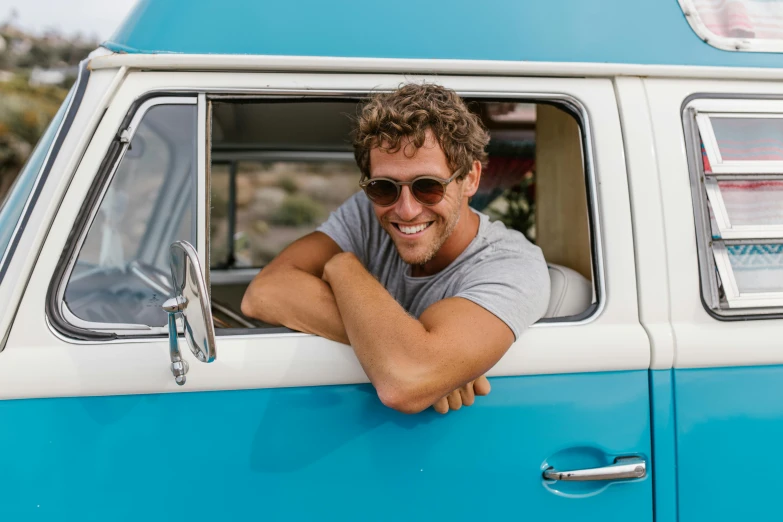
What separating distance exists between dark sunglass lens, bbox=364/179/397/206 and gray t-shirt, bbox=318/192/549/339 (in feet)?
0.88

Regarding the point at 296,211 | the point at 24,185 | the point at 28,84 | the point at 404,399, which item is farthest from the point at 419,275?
the point at 28,84

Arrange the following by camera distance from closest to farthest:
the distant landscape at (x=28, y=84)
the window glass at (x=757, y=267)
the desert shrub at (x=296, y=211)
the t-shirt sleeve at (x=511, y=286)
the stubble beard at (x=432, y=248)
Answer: the t-shirt sleeve at (x=511, y=286) → the window glass at (x=757, y=267) → the stubble beard at (x=432, y=248) → the distant landscape at (x=28, y=84) → the desert shrub at (x=296, y=211)

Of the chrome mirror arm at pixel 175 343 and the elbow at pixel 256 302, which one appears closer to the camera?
the chrome mirror arm at pixel 175 343

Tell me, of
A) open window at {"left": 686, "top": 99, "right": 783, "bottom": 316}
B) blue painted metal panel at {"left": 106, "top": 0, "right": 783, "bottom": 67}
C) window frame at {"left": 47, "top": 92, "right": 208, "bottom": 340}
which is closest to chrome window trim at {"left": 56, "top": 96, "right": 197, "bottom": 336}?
window frame at {"left": 47, "top": 92, "right": 208, "bottom": 340}

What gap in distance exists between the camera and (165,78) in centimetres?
151

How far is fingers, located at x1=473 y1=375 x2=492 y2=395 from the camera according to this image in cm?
143

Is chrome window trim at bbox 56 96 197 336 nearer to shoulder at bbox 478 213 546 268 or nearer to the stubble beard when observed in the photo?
the stubble beard

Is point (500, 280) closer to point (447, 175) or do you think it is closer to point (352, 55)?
point (447, 175)

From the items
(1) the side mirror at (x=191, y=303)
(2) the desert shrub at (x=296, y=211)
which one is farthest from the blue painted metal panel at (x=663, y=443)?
(2) the desert shrub at (x=296, y=211)

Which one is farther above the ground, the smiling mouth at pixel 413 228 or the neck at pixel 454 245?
the neck at pixel 454 245

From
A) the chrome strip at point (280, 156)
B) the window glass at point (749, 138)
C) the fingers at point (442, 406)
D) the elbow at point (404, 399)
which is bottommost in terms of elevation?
the elbow at point (404, 399)

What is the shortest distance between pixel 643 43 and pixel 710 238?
1.74ft

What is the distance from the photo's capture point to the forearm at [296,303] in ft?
4.92

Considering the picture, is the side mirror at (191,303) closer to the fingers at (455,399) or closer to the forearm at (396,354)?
the forearm at (396,354)
